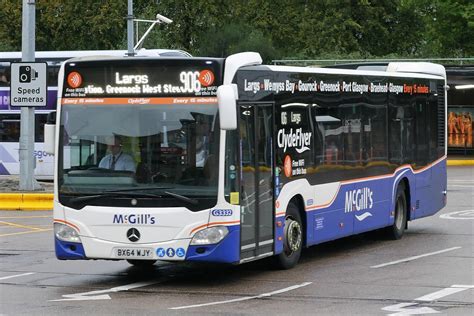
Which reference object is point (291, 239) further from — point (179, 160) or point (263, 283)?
point (179, 160)

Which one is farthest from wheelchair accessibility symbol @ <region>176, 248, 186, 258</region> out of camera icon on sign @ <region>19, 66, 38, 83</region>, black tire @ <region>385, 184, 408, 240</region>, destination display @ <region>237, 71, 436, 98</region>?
camera icon on sign @ <region>19, 66, 38, 83</region>

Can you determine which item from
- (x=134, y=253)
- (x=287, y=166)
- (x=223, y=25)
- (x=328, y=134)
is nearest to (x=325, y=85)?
(x=328, y=134)

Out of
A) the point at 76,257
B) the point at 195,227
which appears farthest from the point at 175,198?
the point at 76,257

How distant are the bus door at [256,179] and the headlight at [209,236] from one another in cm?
36

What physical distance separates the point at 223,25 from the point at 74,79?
167 feet

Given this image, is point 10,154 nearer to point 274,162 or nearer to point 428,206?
point 428,206

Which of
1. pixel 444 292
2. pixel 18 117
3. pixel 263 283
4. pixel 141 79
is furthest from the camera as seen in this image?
pixel 18 117

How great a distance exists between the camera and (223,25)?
209 feet

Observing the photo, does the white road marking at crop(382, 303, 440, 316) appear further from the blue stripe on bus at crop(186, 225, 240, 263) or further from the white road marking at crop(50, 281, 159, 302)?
the white road marking at crop(50, 281, 159, 302)

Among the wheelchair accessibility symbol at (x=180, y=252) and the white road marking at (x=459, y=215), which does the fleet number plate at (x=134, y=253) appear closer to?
the wheelchair accessibility symbol at (x=180, y=252)

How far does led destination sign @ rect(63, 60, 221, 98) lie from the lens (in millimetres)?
12844

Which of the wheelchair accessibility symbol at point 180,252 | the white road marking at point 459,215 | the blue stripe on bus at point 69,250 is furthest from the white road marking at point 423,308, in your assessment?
the white road marking at point 459,215

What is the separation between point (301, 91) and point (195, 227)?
3.09 m

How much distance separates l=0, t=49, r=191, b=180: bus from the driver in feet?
69.3
